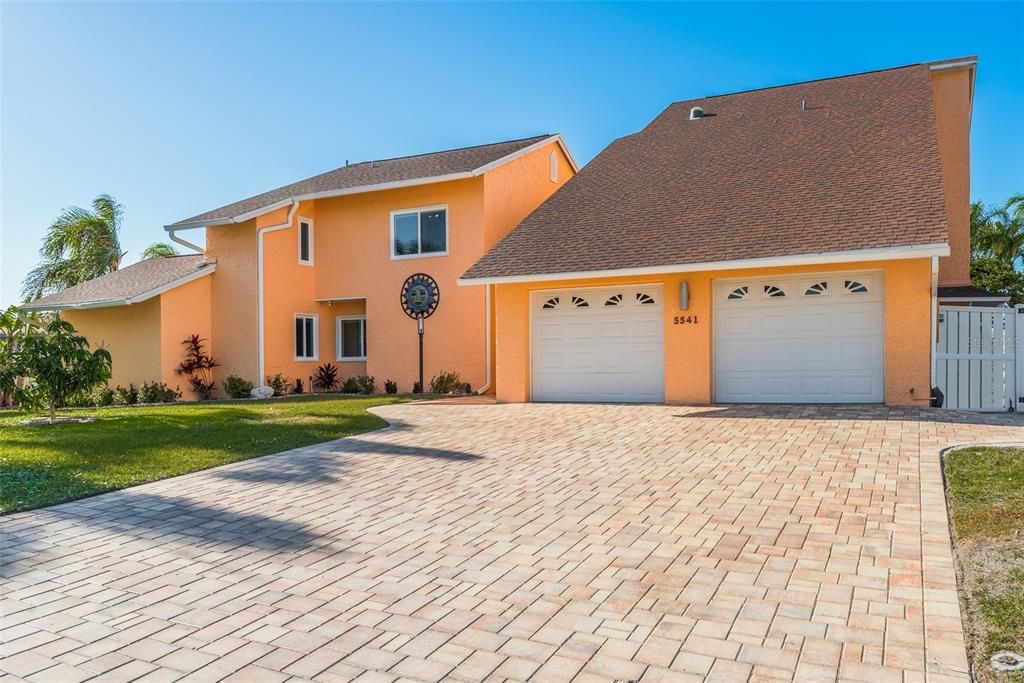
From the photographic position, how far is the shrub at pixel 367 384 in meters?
18.7

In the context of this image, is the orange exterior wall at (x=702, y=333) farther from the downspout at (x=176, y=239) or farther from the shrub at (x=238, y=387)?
the downspout at (x=176, y=239)

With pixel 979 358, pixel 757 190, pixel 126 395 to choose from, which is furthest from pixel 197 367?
pixel 979 358

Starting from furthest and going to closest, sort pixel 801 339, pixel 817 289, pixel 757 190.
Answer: pixel 757 190 < pixel 801 339 < pixel 817 289

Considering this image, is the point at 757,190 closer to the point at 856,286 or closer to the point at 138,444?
the point at 856,286

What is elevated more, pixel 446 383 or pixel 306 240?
pixel 306 240

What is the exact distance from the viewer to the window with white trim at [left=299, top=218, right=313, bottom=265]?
19.9 m

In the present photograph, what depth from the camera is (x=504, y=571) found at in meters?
4.45

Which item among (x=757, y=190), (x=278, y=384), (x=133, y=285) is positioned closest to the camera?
(x=757, y=190)

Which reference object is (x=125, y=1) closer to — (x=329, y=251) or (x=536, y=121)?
(x=329, y=251)

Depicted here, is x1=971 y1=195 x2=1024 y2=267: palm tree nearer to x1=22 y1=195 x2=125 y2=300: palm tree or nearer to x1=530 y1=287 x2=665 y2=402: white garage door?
x1=530 y1=287 x2=665 y2=402: white garage door

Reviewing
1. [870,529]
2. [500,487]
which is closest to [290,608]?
[500,487]

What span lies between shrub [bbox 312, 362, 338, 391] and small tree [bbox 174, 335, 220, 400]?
8.83 ft

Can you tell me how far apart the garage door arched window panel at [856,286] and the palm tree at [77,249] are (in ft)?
92.1

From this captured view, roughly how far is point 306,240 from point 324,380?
4143mm
